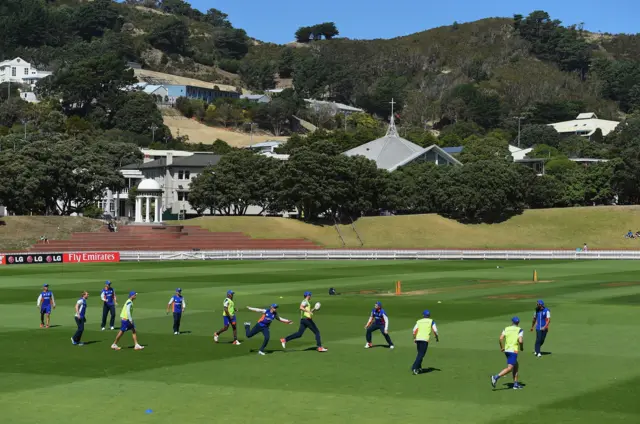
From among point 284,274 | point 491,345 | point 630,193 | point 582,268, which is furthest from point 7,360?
point 630,193

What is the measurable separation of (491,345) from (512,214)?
3830 inches

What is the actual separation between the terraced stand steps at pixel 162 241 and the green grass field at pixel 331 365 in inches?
1712

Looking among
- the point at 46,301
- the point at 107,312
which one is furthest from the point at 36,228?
the point at 107,312

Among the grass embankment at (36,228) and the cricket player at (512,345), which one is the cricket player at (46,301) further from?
the grass embankment at (36,228)

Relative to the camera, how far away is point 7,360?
3209 cm

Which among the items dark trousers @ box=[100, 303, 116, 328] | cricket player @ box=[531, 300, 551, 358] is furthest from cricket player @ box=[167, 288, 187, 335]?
cricket player @ box=[531, 300, 551, 358]

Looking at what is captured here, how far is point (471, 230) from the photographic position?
12538 centimetres

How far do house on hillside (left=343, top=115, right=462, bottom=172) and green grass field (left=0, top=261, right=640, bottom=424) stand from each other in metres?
93.5

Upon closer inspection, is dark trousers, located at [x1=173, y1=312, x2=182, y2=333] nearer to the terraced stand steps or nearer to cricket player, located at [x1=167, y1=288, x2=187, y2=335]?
cricket player, located at [x1=167, y1=288, x2=187, y2=335]

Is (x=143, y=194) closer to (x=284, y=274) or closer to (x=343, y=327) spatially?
(x=284, y=274)

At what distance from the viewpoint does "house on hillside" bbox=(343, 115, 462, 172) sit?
151375mm

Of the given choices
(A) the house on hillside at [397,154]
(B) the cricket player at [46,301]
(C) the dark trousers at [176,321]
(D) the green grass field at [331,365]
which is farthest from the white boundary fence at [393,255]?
(A) the house on hillside at [397,154]

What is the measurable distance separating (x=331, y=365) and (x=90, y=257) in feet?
201

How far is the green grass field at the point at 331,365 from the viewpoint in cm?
2427
